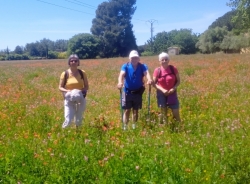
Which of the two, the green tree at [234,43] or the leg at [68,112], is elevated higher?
the green tree at [234,43]

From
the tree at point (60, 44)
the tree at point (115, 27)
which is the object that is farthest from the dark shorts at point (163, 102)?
the tree at point (60, 44)

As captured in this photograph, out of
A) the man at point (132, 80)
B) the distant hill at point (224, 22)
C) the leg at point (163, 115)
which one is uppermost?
the distant hill at point (224, 22)

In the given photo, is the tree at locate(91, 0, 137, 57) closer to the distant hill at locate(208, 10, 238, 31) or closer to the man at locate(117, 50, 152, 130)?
the distant hill at locate(208, 10, 238, 31)

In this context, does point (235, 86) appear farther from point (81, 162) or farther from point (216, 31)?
point (216, 31)

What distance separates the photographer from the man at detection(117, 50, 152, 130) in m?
6.39

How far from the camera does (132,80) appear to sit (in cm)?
645

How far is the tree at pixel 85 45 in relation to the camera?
7538 cm

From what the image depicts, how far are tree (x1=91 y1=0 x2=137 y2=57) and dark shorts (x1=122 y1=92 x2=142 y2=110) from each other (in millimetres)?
72442

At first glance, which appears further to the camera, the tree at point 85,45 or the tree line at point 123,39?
the tree at point 85,45

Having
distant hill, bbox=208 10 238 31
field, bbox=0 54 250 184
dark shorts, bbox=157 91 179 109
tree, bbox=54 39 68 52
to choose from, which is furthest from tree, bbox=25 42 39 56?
field, bbox=0 54 250 184

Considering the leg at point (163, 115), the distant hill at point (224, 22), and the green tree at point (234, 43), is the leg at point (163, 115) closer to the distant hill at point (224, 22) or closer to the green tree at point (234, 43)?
the green tree at point (234, 43)

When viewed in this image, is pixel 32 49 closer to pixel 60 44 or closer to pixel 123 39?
pixel 60 44

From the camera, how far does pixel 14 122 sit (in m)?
7.04

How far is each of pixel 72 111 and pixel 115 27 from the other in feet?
255
